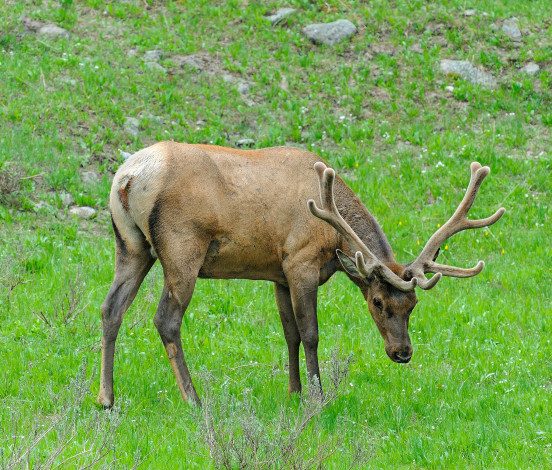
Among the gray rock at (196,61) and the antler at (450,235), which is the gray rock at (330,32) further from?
the antler at (450,235)

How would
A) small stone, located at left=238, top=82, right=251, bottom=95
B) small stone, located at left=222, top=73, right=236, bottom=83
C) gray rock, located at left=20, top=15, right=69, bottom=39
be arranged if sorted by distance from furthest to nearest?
gray rock, located at left=20, top=15, right=69, bottom=39, small stone, located at left=222, top=73, right=236, bottom=83, small stone, located at left=238, top=82, right=251, bottom=95

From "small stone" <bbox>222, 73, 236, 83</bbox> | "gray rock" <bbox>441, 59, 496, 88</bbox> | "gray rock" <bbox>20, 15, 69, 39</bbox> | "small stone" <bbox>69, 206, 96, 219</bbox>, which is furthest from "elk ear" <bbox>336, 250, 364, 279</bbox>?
"gray rock" <bbox>20, 15, 69, 39</bbox>

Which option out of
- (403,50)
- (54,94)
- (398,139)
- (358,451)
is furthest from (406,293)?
(403,50)

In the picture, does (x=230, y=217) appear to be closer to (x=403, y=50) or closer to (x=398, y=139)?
(x=398, y=139)

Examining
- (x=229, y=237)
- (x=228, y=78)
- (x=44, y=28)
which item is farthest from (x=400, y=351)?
(x=44, y=28)

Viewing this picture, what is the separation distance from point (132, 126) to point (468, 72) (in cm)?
585

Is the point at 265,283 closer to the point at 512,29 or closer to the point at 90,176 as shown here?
the point at 90,176

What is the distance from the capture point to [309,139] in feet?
42.3

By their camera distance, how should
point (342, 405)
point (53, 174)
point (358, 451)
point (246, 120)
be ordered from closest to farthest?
point (358, 451), point (342, 405), point (53, 174), point (246, 120)

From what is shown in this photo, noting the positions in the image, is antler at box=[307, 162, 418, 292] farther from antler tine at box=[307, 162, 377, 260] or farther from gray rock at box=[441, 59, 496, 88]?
gray rock at box=[441, 59, 496, 88]

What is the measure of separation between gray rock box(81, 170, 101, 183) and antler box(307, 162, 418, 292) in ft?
17.4

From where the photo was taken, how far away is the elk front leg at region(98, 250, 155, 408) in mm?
6688

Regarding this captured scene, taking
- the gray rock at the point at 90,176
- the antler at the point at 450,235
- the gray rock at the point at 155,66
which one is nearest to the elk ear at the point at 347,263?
the antler at the point at 450,235

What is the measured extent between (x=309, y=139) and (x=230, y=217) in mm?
6246
